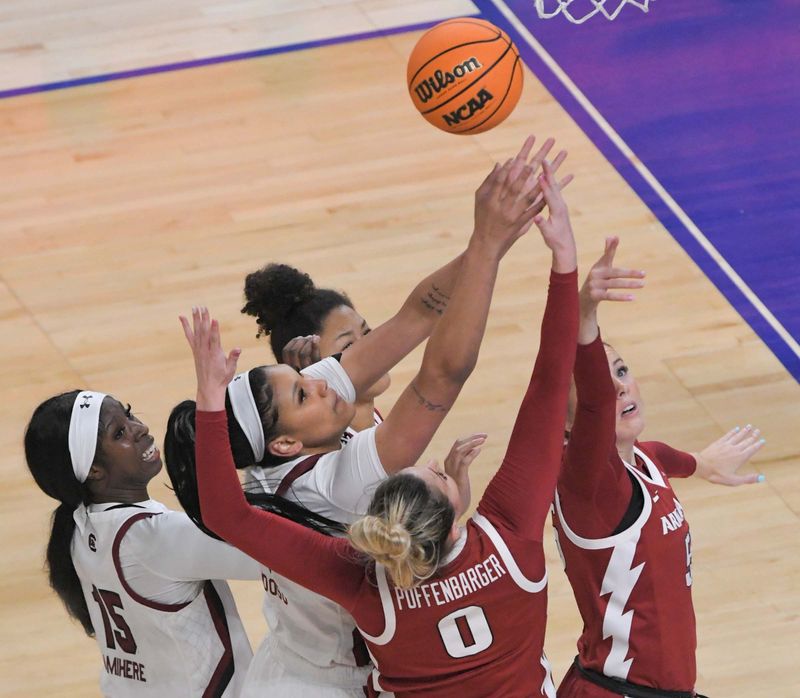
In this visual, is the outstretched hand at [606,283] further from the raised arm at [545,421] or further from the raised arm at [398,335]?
the raised arm at [398,335]

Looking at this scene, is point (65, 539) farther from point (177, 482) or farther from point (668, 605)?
point (668, 605)

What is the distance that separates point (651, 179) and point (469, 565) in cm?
480

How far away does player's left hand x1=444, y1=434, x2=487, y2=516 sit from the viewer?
11.1 feet

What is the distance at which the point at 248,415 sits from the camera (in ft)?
11.6

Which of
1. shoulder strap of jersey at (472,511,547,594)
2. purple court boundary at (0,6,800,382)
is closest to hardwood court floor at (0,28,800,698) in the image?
purple court boundary at (0,6,800,382)

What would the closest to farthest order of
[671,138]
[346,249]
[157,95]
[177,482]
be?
1. [177,482]
2. [346,249]
3. [671,138]
4. [157,95]

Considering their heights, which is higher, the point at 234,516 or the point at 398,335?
the point at 234,516

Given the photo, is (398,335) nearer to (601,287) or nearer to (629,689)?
(601,287)

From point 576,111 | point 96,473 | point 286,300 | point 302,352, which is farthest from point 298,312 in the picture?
point 576,111

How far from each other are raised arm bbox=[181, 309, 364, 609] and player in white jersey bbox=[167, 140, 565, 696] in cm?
20

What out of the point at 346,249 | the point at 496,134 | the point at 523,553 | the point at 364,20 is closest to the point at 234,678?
the point at 523,553

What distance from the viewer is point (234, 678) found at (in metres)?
3.91

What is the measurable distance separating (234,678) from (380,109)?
16.2 ft

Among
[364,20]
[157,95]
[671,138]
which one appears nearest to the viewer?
[671,138]
